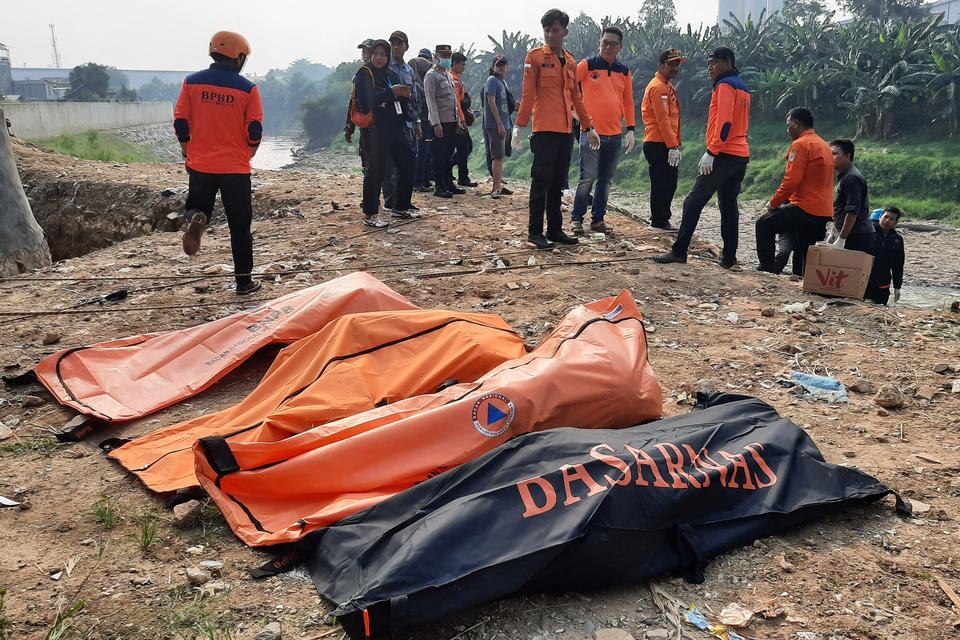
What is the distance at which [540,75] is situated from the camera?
5484 mm

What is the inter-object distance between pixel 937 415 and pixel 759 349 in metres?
0.96

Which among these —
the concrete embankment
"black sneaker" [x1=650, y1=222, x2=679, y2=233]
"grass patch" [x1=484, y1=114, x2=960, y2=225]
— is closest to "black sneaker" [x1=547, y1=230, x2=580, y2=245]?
"black sneaker" [x1=650, y1=222, x2=679, y2=233]

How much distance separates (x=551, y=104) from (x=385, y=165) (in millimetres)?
1815

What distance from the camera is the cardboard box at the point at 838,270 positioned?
4.80 meters

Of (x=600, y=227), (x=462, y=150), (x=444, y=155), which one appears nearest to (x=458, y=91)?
(x=462, y=150)

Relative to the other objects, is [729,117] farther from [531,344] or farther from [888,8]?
[888,8]

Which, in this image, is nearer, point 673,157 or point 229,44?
point 229,44

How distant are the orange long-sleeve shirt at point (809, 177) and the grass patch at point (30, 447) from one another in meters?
4.76

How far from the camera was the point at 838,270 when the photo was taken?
15.9ft

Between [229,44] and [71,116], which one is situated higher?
[229,44]

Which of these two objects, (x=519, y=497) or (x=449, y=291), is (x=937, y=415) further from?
(x=449, y=291)

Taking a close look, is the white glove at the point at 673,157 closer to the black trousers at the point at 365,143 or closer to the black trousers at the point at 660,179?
the black trousers at the point at 660,179

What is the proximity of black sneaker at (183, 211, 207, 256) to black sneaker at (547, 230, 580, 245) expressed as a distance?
2696 mm

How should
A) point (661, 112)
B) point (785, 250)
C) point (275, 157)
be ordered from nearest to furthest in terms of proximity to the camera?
point (785, 250)
point (661, 112)
point (275, 157)
